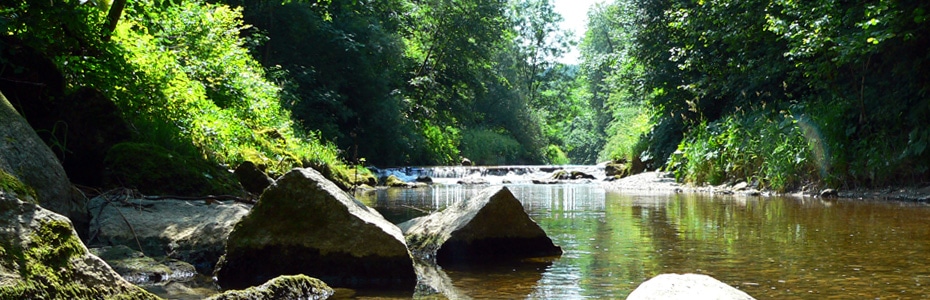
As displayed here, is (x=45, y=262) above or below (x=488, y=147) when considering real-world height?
below

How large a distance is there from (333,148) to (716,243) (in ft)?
51.6

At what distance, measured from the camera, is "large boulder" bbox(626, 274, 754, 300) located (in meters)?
3.14

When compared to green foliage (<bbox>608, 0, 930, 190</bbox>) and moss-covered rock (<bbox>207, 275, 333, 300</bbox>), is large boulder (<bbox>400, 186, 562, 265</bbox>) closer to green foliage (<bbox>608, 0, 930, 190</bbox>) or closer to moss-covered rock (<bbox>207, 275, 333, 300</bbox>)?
moss-covered rock (<bbox>207, 275, 333, 300</bbox>)

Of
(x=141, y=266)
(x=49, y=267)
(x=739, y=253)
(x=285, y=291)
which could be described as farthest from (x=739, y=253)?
(x=49, y=267)

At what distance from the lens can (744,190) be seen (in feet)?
55.5

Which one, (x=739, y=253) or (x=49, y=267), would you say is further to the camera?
(x=739, y=253)

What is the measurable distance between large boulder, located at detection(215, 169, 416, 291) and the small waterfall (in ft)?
64.3

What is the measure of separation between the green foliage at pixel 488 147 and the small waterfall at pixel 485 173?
10.7 meters

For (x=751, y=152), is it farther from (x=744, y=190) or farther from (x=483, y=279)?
(x=483, y=279)

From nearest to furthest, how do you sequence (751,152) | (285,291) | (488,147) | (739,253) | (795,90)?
(285,291) < (739,253) < (751,152) < (795,90) < (488,147)

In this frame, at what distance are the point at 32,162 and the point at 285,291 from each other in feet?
7.99

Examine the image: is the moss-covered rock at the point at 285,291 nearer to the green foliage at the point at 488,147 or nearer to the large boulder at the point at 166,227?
the large boulder at the point at 166,227

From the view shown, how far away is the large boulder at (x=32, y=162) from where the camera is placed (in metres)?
5.48

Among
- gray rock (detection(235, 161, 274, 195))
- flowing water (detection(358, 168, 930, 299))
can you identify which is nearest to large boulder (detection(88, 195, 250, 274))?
flowing water (detection(358, 168, 930, 299))
